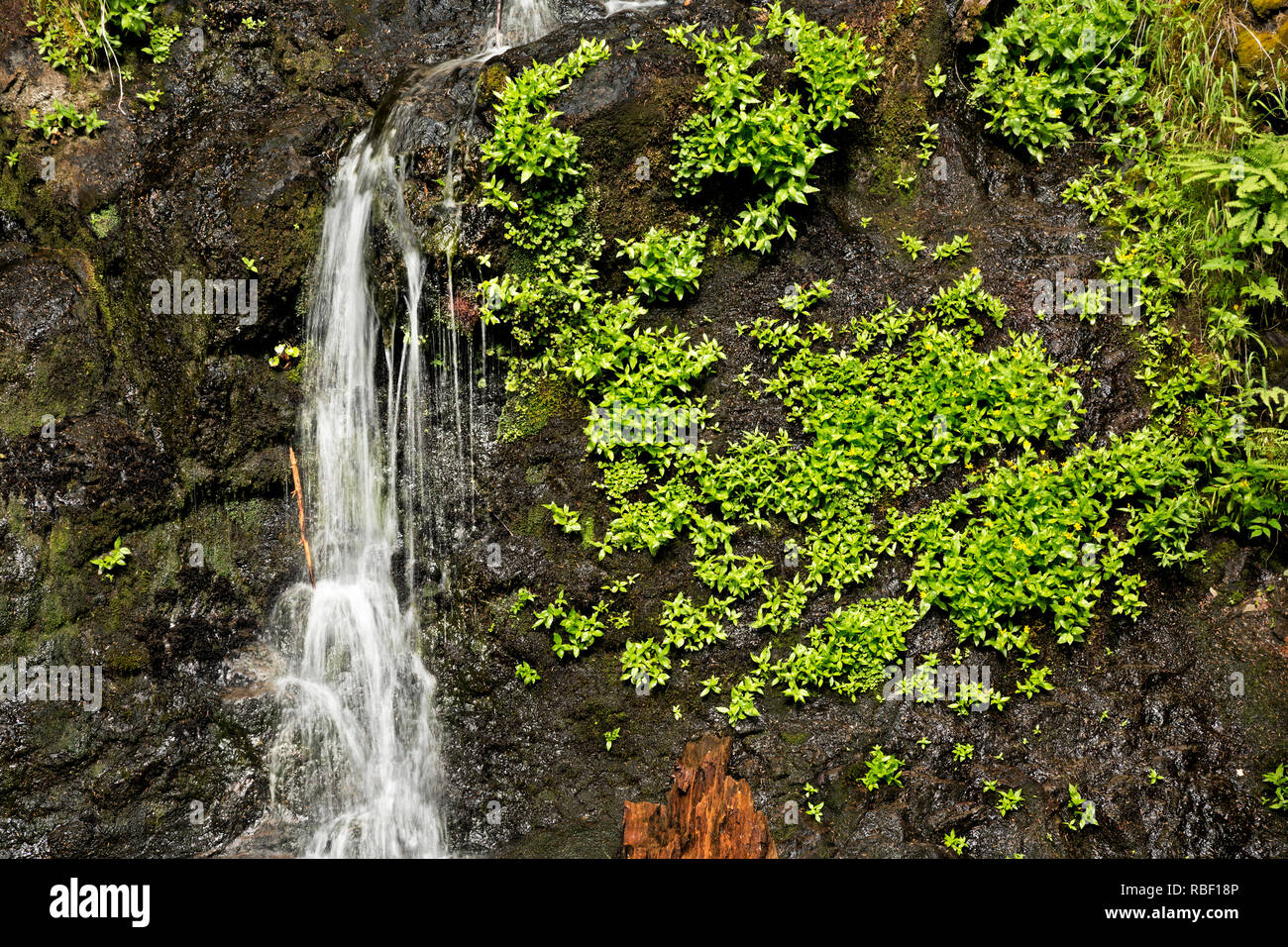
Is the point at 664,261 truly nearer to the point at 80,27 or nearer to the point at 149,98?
the point at 149,98

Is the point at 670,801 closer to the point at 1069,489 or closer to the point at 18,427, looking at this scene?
the point at 1069,489

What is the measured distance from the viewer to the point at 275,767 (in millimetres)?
6578

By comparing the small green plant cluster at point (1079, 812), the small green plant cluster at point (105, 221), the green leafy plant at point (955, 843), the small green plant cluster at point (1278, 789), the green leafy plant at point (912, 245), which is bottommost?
the green leafy plant at point (955, 843)

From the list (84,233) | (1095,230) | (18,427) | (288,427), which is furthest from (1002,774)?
(84,233)

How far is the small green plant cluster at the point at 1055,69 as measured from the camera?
6207mm

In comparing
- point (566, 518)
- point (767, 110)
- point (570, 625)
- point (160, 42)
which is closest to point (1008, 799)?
point (570, 625)

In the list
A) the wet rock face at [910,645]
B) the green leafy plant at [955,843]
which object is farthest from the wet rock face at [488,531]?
the green leafy plant at [955,843]

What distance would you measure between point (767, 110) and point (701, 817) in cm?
462

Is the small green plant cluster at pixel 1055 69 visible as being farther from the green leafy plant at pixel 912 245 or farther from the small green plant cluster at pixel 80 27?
the small green plant cluster at pixel 80 27

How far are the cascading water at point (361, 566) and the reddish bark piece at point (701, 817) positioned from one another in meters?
1.52

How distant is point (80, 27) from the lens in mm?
6781

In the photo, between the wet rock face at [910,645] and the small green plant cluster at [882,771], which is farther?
the small green plant cluster at [882,771]

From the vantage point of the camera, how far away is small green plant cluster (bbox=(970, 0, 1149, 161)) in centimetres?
621

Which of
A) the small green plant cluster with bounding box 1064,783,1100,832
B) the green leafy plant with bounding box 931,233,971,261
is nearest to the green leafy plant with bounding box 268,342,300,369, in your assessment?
the green leafy plant with bounding box 931,233,971,261
